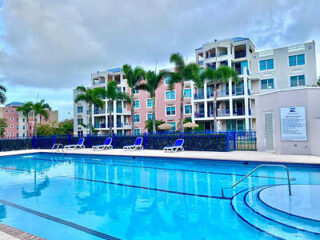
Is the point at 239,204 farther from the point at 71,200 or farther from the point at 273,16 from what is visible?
the point at 273,16

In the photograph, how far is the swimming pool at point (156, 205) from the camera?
420cm

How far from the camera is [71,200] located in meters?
6.33

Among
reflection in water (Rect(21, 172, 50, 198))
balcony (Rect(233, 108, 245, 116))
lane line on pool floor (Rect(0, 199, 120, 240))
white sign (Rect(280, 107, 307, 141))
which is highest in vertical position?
balcony (Rect(233, 108, 245, 116))

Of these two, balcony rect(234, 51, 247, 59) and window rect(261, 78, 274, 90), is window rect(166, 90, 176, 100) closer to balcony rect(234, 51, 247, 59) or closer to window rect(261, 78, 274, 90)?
balcony rect(234, 51, 247, 59)

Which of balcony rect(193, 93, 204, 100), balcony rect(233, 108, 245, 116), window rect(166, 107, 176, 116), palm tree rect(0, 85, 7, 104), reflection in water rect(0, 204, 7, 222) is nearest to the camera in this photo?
reflection in water rect(0, 204, 7, 222)

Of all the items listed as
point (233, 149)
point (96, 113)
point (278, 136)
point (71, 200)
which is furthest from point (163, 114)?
point (71, 200)

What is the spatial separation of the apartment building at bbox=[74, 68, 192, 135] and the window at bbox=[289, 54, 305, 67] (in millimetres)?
13605

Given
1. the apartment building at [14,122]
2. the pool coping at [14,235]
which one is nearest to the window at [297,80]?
the pool coping at [14,235]

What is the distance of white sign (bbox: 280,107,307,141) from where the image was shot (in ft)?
38.4

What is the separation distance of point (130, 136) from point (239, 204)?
1409 cm

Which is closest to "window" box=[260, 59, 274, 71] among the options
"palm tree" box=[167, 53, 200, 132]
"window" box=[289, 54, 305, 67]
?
"window" box=[289, 54, 305, 67]

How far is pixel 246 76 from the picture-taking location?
3092 centimetres

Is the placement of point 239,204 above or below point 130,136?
below

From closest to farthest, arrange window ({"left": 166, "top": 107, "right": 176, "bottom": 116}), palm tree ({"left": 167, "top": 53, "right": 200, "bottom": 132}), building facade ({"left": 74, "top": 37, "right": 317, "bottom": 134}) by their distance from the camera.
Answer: palm tree ({"left": 167, "top": 53, "right": 200, "bottom": 132}), building facade ({"left": 74, "top": 37, "right": 317, "bottom": 134}), window ({"left": 166, "top": 107, "right": 176, "bottom": 116})
